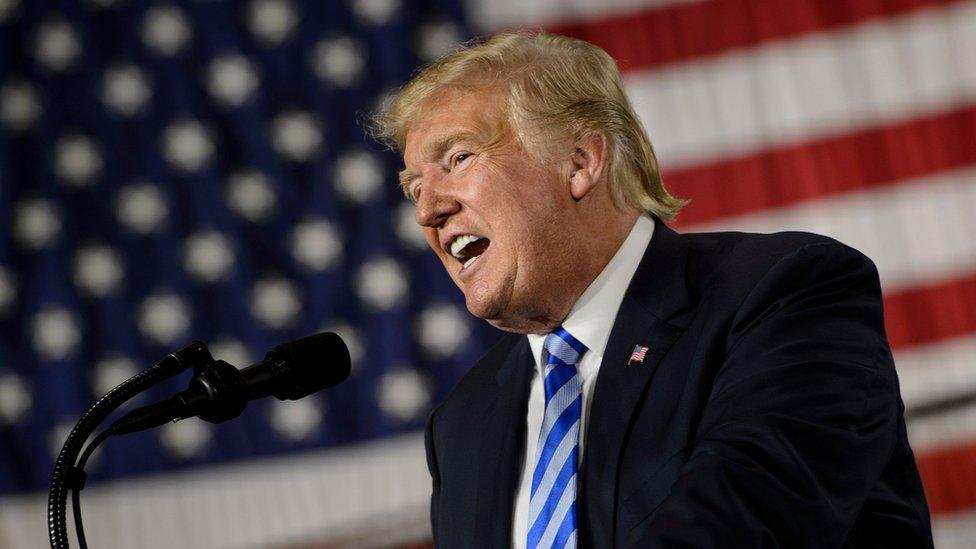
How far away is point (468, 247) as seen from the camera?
196 centimetres

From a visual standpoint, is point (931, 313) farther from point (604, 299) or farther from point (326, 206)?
point (604, 299)

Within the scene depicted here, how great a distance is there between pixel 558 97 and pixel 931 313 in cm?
220

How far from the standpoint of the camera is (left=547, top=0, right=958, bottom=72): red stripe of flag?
3.85 m

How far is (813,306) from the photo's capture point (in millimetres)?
1494

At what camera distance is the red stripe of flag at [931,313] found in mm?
3668

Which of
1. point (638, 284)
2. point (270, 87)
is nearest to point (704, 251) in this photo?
point (638, 284)

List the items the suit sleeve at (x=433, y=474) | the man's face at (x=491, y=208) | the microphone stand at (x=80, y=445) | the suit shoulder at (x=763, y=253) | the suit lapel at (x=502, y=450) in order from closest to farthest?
the microphone stand at (x=80, y=445), the suit shoulder at (x=763, y=253), the suit lapel at (x=502, y=450), the man's face at (x=491, y=208), the suit sleeve at (x=433, y=474)

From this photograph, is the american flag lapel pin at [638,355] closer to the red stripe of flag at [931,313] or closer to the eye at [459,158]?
the eye at [459,158]

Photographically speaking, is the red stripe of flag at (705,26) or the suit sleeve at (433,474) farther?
the red stripe of flag at (705,26)

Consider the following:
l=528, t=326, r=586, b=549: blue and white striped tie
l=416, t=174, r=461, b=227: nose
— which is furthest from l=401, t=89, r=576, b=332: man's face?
l=528, t=326, r=586, b=549: blue and white striped tie

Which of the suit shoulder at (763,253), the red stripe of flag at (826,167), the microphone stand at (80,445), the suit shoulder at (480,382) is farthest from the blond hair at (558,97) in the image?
the red stripe of flag at (826,167)

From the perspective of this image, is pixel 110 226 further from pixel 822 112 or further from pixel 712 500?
pixel 712 500

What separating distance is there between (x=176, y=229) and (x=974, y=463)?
2.81 metres

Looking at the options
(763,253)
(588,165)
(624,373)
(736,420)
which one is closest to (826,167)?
(588,165)
